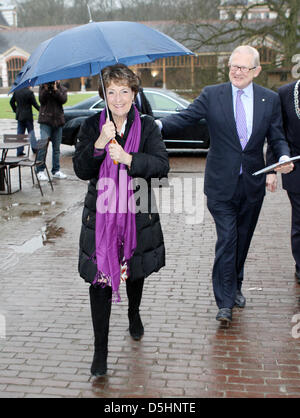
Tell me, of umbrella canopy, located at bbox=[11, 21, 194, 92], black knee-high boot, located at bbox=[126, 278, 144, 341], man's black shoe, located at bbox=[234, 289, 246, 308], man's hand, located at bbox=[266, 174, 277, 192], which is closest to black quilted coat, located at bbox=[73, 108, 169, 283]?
black knee-high boot, located at bbox=[126, 278, 144, 341]

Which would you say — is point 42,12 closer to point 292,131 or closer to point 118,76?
point 292,131

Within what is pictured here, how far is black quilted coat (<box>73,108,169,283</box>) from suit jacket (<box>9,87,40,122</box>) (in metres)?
8.86

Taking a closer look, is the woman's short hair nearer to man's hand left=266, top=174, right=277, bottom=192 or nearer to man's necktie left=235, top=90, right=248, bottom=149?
man's necktie left=235, top=90, right=248, bottom=149

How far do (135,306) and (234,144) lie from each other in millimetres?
1353

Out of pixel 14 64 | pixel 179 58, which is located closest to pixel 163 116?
pixel 179 58

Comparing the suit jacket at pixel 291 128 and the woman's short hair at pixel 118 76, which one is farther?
the suit jacket at pixel 291 128

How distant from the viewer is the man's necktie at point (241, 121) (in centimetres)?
383

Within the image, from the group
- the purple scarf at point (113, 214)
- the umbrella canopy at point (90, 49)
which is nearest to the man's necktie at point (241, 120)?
the umbrella canopy at point (90, 49)

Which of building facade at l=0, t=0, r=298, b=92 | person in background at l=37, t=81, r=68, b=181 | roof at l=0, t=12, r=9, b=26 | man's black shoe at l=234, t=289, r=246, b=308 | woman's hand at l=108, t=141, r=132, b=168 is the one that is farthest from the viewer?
roof at l=0, t=12, r=9, b=26

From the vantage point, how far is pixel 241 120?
3.84m

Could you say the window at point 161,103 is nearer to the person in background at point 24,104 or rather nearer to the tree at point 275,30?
the person in background at point 24,104

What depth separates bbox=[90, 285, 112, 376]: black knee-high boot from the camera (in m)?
3.33

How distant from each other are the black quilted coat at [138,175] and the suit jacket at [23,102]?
8.86m
